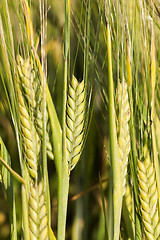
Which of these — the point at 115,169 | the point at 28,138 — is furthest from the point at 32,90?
the point at 115,169

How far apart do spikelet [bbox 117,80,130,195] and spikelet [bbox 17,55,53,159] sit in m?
0.12

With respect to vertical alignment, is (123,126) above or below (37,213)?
above

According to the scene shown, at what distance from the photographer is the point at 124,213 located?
0.56 m

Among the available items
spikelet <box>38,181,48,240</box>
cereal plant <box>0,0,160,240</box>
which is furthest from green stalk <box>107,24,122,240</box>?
spikelet <box>38,181,48,240</box>

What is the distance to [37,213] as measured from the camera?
445 mm

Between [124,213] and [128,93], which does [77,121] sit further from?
[124,213]

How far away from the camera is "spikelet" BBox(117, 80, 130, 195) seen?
49cm

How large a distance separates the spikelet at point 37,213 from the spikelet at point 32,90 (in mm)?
57

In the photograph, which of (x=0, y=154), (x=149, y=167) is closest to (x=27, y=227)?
(x=0, y=154)

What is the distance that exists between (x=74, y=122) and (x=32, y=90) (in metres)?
0.08

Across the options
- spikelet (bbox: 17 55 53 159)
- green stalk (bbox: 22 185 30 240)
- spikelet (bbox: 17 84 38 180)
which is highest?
spikelet (bbox: 17 55 53 159)

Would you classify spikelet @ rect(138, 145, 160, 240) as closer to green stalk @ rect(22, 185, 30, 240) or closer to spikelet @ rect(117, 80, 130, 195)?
spikelet @ rect(117, 80, 130, 195)

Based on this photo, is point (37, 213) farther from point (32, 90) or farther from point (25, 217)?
point (32, 90)

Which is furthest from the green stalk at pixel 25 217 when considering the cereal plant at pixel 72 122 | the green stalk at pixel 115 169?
the green stalk at pixel 115 169
